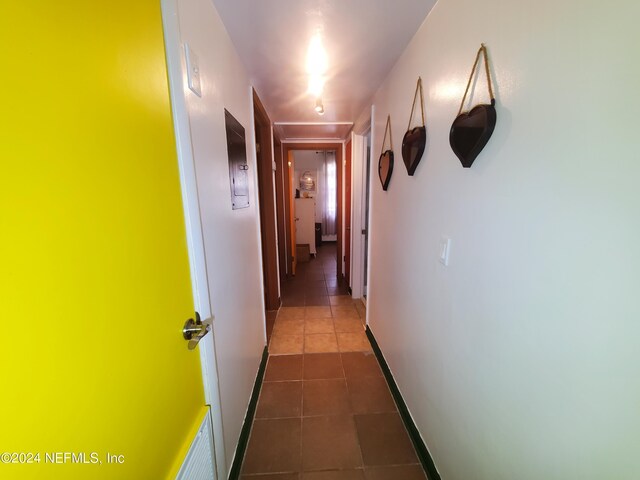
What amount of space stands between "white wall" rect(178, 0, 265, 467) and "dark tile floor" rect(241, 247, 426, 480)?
248 mm

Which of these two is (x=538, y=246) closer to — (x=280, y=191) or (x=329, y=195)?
(x=280, y=191)

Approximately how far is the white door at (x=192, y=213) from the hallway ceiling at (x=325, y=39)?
1.70 feet

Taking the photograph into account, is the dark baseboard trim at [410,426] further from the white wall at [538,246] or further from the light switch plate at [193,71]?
the light switch plate at [193,71]

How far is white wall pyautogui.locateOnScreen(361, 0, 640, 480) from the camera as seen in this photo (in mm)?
505

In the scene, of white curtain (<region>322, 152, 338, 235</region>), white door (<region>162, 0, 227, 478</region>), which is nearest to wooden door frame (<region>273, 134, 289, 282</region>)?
white door (<region>162, 0, 227, 478</region>)

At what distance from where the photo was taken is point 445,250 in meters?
1.12

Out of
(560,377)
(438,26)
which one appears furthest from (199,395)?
(438,26)

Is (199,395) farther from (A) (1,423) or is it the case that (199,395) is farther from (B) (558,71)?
(B) (558,71)

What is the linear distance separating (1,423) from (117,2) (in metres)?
0.79

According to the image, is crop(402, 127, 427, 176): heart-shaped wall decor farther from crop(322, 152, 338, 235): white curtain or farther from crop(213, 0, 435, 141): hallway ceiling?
crop(322, 152, 338, 235): white curtain

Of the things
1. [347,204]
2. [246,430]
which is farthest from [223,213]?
[347,204]

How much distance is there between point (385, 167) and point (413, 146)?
502mm

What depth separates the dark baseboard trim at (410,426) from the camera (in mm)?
1288

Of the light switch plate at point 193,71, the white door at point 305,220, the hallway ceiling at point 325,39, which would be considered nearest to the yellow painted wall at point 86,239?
the light switch plate at point 193,71
